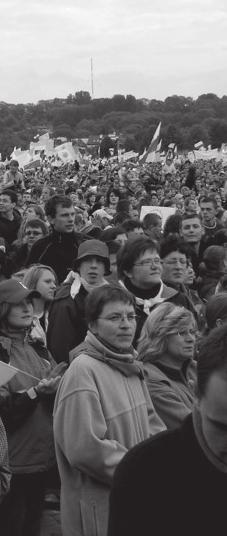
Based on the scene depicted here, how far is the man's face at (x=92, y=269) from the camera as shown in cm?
505

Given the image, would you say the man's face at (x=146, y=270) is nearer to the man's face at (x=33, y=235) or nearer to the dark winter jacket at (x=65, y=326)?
the dark winter jacket at (x=65, y=326)

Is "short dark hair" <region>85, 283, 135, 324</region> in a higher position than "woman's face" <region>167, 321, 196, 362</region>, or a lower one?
higher

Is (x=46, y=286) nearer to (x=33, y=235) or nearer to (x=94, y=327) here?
(x=94, y=327)

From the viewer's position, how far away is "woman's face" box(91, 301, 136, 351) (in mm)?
3436

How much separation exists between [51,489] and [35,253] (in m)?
2.58

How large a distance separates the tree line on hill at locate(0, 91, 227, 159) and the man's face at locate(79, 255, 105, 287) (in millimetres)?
68045

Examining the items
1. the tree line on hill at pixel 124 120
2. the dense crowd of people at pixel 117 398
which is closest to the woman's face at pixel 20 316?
the dense crowd of people at pixel 117 398

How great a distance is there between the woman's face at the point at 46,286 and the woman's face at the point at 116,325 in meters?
1.38

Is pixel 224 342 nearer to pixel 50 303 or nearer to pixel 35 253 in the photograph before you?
pixel 50 303

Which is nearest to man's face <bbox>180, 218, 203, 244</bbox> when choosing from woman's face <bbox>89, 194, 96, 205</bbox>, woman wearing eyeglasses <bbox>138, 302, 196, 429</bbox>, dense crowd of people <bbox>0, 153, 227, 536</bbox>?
dense crowd of people <bbox>0, 153, 227, 536</bbox>

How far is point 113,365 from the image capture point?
3.29 metres

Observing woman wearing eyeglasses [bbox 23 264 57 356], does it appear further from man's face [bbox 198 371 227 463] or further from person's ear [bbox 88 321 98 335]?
man's face [bbox 198 371 227 463]

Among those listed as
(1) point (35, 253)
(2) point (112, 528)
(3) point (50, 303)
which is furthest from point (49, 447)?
(1) point (35, 253)

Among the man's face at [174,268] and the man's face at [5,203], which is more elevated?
the man's face at [5,203]
